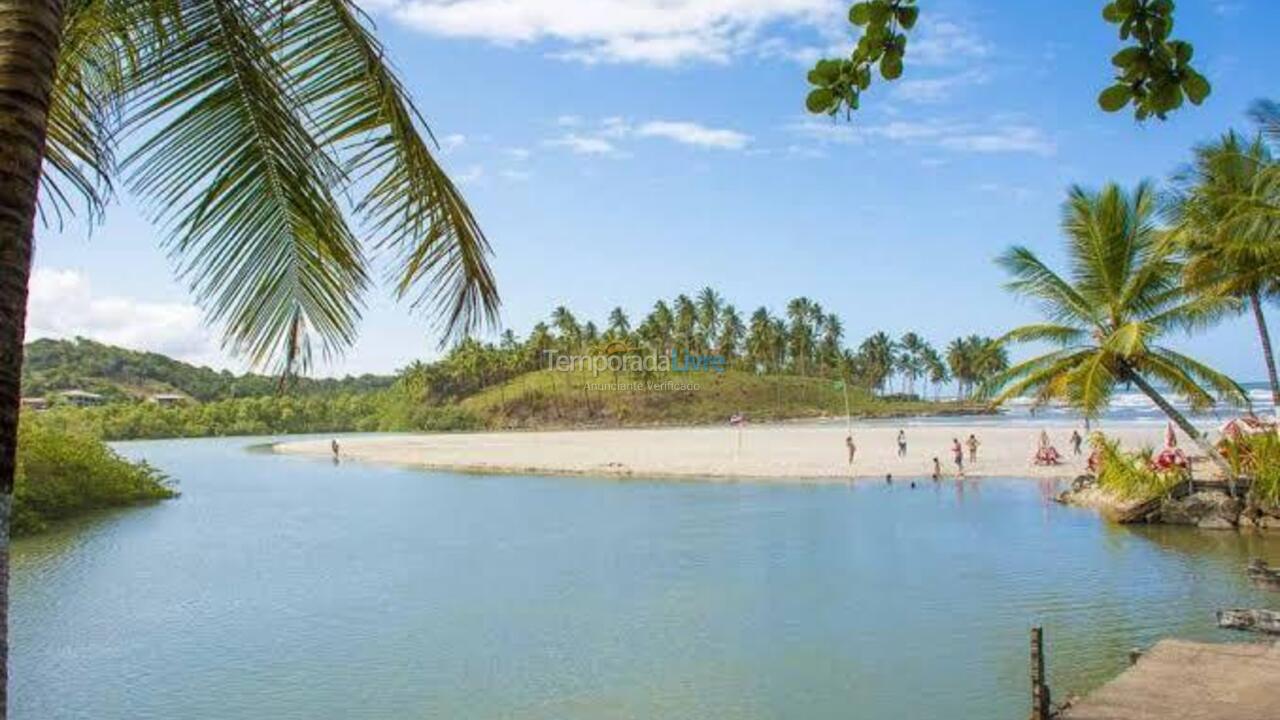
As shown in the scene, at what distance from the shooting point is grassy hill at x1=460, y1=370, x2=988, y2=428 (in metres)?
124

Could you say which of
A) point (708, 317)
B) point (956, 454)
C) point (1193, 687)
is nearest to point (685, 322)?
point (708, 317)

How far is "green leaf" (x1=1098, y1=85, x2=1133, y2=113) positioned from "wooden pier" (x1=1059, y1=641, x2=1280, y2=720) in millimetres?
8710

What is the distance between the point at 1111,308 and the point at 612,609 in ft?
46.2

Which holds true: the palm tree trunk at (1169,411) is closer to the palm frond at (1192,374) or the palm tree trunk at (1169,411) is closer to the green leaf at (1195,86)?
the palm frond at (1192,374)

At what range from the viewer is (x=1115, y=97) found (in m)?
2.78

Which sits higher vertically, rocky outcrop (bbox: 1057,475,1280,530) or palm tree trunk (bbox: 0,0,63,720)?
palm tree trunk (bbox: 0,0,63,720)

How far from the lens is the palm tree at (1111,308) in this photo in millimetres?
20469

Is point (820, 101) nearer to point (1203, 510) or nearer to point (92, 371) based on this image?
point (1203, 510)

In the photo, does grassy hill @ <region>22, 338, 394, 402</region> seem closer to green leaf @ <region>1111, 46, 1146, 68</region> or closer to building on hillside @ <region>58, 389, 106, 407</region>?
building on hillside @ <region>58, 389, 106, 407</region>

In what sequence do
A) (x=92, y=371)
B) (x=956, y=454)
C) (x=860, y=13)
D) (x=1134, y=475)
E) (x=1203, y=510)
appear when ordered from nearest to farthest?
(x=860, y=13) → (x=1203, y=510) → (x=1134, y=475) → (x=956, y=454) → (x=92, y=371)

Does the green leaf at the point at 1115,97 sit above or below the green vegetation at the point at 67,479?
above

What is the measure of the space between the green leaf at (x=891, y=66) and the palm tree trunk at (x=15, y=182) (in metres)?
2.59

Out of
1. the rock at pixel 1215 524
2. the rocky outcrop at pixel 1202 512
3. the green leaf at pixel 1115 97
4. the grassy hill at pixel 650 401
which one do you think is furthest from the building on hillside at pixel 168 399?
the green leaf at pixel 1115 97

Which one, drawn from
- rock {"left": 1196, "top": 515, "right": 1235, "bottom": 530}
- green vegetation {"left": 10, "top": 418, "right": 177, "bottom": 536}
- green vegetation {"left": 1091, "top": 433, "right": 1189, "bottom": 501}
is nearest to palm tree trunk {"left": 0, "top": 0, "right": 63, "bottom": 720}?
rock {"left": 1196, "top": 515, "right": 1235, "bottom": 530}
